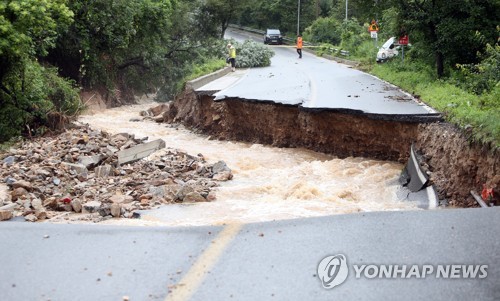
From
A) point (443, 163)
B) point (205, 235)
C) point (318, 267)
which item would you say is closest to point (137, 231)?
point (205, 235)

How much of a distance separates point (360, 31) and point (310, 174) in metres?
32.4

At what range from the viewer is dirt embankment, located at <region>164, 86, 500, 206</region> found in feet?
34.0

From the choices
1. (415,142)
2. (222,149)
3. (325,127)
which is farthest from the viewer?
(222,149)

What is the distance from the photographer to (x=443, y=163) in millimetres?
11484

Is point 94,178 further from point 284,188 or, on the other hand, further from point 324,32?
point 324,32

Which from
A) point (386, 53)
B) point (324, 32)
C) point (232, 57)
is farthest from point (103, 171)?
point (324, 32)

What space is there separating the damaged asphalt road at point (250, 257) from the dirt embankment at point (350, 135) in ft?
11.1

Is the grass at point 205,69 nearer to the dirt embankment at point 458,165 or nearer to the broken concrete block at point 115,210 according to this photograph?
the dirt embankment at point 458,165

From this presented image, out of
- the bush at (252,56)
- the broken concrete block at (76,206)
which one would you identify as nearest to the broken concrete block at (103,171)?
the broken concrete block at (76,206)

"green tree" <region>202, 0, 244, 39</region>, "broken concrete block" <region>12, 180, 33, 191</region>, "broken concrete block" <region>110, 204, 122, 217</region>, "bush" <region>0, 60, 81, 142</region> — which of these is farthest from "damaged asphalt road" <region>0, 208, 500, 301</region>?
"green tree" <region>202, 0, 244, 39</region>

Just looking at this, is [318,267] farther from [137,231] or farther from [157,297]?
[137,231]

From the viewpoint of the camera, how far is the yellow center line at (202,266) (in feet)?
17.5

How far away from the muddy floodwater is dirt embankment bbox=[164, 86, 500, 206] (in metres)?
0.47

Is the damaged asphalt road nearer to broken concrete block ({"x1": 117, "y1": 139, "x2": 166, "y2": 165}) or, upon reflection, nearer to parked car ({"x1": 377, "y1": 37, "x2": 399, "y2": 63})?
broken concrete block ({"x1": 117, "y1": 139, "x2": 166, "y2": 165})
